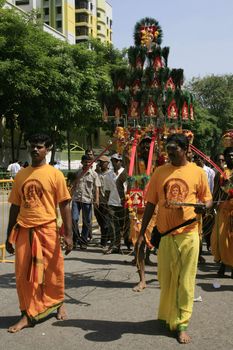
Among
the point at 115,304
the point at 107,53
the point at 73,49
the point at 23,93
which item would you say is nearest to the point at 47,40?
the point at 73,49

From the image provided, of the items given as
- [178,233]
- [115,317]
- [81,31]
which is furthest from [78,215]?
[81,31]

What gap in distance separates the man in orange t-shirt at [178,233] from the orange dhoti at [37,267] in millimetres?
1062

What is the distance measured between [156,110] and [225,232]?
79.2 inches

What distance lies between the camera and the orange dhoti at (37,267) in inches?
188

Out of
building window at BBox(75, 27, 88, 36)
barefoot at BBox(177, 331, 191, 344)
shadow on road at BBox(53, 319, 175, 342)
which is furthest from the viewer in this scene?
building window at BBox(75, 27, 88, 36)

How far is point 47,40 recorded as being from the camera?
2791cm

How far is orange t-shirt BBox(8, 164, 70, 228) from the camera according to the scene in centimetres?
481

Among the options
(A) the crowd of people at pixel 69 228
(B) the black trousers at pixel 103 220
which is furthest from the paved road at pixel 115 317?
(B) the black trousers at pixel 103 220

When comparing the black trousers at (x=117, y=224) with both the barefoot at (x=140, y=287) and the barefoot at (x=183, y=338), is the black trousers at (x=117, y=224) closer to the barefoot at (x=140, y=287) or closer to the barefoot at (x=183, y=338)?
the barefoot at (x=140, y=287)

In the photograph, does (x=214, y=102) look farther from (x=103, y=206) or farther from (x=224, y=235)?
(x=224, y=235)

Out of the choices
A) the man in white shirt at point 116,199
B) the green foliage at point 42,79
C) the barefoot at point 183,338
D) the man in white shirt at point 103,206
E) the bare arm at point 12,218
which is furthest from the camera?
the green foliage at point 42,79

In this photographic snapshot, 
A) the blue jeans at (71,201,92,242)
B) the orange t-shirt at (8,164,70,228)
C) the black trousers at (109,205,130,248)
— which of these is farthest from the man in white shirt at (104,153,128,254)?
the orange t-shirt at (8,164,70,228)

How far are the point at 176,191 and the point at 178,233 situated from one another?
385 millimetres

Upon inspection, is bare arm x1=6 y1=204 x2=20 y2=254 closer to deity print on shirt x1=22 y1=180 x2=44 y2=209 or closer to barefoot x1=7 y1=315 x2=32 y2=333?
deity print on shirt x1=22 y1=180 x2=44 y2=209
